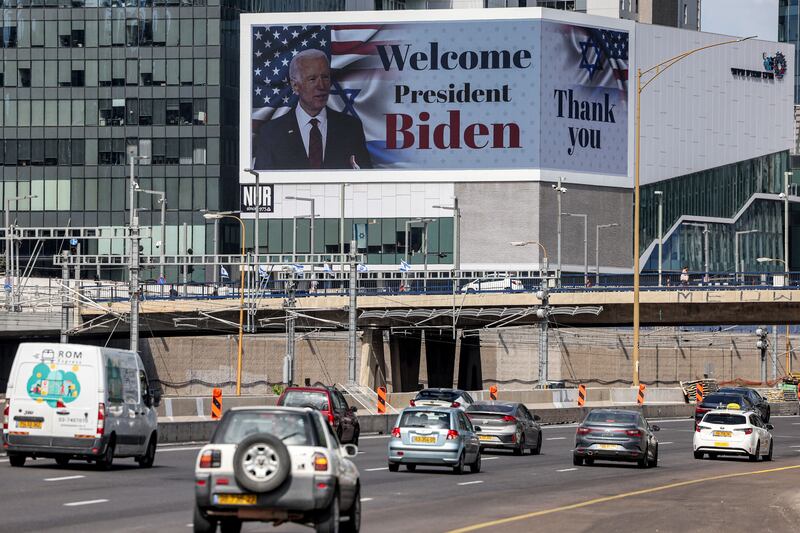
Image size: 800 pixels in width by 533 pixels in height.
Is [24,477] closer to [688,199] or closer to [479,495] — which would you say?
[479,495]

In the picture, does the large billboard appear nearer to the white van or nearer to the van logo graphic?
the white van

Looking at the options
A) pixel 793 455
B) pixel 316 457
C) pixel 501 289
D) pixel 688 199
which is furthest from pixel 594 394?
pixel 688 199

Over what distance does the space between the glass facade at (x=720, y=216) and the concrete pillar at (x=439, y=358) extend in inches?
1377

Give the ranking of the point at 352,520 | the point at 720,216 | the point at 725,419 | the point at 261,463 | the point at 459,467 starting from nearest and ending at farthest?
1. the point at 261,463
2. the point at 352,520
3. the point at 459,467
4. the point at 725,419
5. the point at 720,216

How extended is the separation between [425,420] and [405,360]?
2673 inches

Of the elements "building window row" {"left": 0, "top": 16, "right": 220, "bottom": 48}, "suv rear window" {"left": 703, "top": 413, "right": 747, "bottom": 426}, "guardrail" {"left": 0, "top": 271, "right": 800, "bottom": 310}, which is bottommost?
"suv rear window" {"left": 703, "top": 413, "right": 747, "bottom": 426}

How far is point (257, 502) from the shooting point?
57.6 feet

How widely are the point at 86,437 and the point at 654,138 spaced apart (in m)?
108

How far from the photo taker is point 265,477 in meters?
17.6

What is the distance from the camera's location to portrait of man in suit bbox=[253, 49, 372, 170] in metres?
126

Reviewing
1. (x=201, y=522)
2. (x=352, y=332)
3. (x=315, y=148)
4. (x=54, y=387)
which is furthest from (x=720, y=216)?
(x=201, y=522)

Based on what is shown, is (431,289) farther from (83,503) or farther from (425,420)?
(83,503)

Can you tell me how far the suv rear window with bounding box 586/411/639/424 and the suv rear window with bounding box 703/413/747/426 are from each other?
4.91m

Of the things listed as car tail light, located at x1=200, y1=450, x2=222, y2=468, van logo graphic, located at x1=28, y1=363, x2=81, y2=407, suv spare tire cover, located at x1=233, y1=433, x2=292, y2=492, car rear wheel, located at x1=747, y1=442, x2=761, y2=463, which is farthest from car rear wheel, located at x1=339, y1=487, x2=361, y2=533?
car rear wheel, located at x1=747, y1=442, x2=761, y2=463
